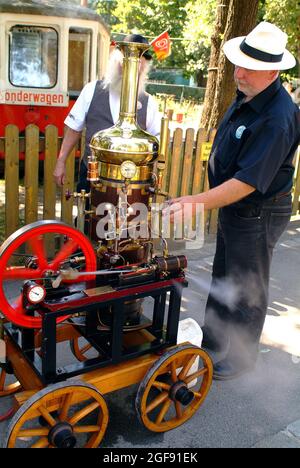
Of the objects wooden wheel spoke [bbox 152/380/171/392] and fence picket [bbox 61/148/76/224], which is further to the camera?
fence picket [bbox 61/148/76/224]

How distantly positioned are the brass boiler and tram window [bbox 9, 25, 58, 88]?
5.82m

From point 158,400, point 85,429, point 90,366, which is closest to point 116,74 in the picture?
point 90,366

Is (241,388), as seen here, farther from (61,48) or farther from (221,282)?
(61,48)

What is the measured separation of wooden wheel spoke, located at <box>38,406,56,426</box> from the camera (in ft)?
6.35

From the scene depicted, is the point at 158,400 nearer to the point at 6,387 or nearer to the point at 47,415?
the point at 47,415

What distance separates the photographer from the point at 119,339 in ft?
7.14

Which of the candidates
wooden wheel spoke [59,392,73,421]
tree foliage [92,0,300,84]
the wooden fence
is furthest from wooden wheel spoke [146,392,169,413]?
tree foliage [92,0,300,84]

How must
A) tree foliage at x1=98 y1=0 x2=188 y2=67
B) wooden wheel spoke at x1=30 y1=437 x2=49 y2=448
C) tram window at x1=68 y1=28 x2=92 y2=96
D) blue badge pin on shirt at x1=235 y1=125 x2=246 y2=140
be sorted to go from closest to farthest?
wooden wheel spoke at x1=30 y1=437 x2=49 y2=448, blue badge pin on shirt at x1=235 y1=125 x2=246 y2=140, tram window at x1=68 y1=28 x2=92 y2=96, tree foliage at x1=98 y1=0 x2=188 y2=67

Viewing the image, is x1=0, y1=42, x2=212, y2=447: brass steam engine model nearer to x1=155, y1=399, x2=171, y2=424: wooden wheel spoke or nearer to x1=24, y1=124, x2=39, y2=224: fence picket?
x1=155, y1=399, x2=171, y2=424: wooden wheel spoke

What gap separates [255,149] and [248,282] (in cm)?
81

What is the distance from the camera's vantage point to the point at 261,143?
236 cm

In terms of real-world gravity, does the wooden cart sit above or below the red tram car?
below

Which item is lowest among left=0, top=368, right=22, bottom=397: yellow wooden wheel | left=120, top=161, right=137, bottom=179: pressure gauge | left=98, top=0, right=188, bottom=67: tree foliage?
left=0, top=368, right=22, bottom=397: yellow wooden wheel

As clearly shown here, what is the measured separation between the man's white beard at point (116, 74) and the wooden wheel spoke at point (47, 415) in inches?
72.2
